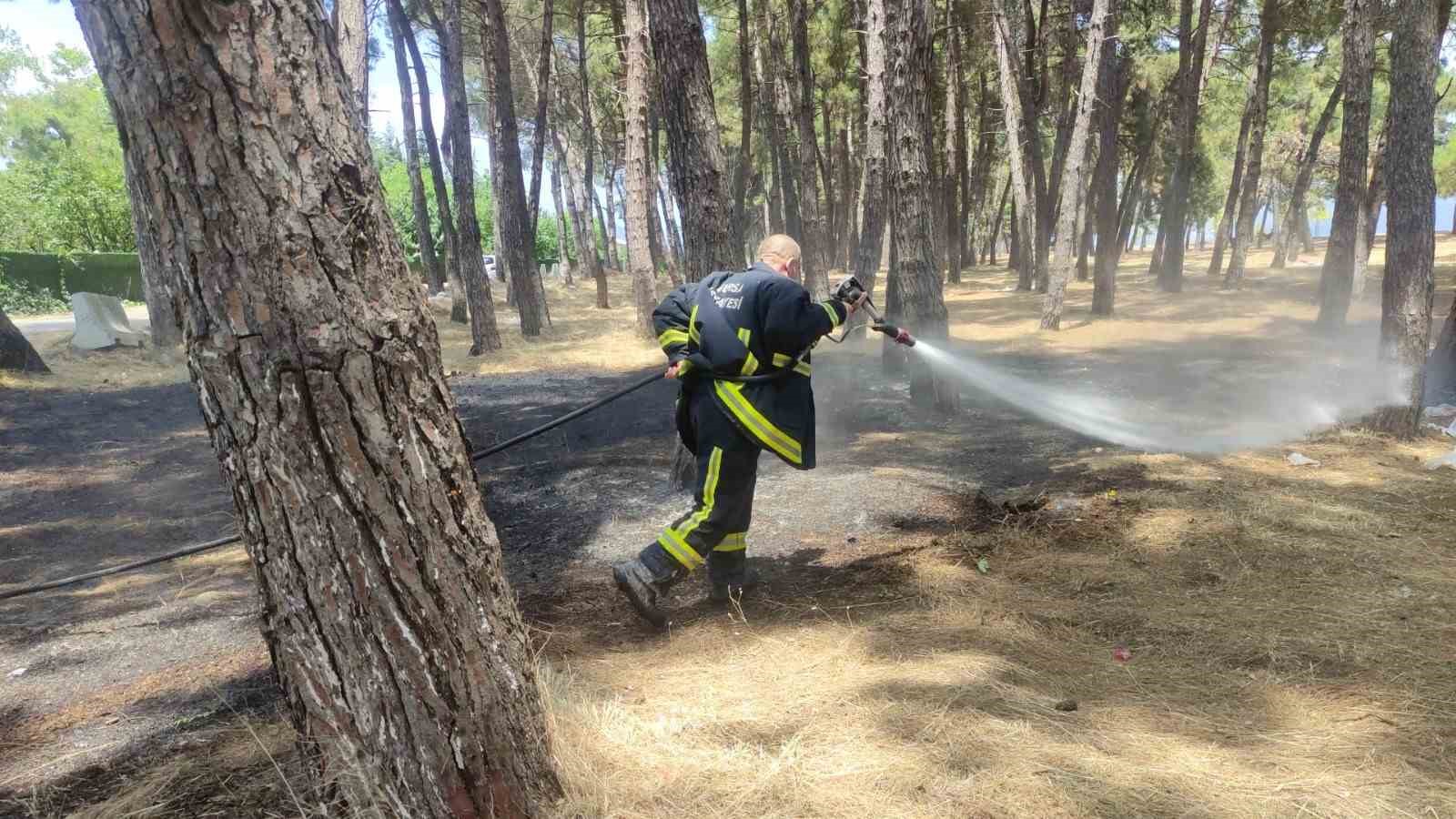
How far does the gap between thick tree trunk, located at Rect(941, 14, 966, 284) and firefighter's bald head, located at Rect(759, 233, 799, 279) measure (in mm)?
16416

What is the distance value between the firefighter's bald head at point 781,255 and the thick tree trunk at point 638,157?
8487 mm

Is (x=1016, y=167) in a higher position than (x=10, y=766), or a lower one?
higher

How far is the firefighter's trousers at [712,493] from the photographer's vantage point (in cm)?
363

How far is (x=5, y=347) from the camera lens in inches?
412

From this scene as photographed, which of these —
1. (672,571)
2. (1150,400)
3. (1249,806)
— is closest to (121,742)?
(672,571)

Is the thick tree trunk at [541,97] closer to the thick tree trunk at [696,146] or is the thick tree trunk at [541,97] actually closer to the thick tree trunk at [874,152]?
the thick tree trunk at [874,152]

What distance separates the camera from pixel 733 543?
3895mm

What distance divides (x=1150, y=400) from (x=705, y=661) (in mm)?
7312

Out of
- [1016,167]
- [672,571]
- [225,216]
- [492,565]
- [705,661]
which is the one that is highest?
[1016,167]

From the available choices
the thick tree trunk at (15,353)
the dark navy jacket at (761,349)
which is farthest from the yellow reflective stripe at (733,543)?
the thick tree trunk at (15,353)

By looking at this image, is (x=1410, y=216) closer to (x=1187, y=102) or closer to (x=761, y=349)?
(x=761, y=349)

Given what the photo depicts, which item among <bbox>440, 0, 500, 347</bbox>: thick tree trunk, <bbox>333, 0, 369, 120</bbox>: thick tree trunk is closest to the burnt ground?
<bbox>440, 0, 500, 347</bbox>: thick tree trunk

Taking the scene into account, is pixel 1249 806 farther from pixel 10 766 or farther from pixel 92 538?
pixel 92 538

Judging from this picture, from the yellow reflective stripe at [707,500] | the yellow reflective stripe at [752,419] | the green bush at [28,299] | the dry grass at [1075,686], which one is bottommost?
Result: the dry grass at [1075,686]
